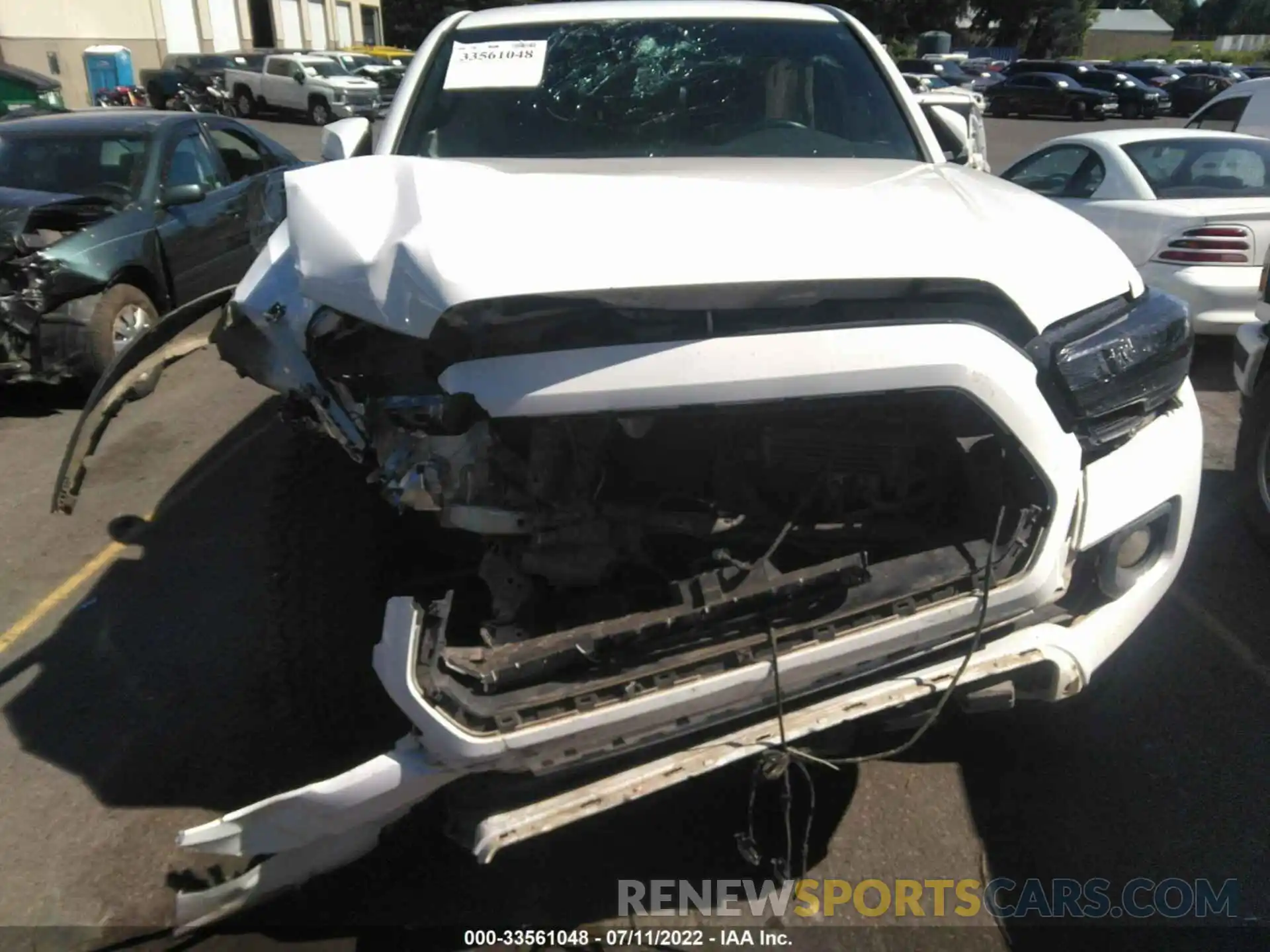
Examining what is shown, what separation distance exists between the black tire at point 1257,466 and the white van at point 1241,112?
5782 millimetres

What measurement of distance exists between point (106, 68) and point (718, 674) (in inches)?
1297

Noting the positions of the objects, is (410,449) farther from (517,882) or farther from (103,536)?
(103,536)

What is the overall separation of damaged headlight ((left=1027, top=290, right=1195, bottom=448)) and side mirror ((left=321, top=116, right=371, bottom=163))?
108 inches

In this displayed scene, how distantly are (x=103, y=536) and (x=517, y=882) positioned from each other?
9.68ft

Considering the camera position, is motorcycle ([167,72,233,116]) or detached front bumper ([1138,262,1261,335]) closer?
detached front bumper ([1138,262,1261,335])

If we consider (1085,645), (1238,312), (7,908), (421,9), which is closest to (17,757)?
(7,908)

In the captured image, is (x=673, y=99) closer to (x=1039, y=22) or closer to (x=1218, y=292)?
(x=1218, y=292)

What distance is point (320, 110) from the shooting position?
27094 mm

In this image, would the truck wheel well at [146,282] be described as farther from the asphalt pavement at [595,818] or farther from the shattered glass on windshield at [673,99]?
the shattered glass on windshield at [673,99]

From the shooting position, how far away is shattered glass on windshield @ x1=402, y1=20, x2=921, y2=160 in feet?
12.0

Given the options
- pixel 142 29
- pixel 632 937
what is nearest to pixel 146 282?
pixel 632 937

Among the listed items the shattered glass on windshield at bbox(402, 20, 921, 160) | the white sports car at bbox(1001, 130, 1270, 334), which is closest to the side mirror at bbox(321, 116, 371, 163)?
the shattered glass on windshield at bbox(402, 20, 921, 160)

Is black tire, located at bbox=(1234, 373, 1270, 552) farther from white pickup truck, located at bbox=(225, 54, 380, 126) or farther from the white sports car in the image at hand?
white pickup truck, located at bbox=(225, 54, 380, 126)

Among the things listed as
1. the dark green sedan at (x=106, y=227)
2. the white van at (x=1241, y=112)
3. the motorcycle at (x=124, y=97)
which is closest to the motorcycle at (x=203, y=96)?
the motorcycle at (x=124, y=97)
